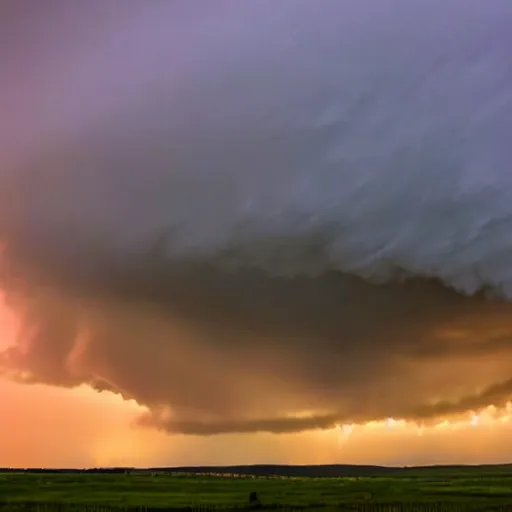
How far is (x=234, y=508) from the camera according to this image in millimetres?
97688

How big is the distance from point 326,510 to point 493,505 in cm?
2457

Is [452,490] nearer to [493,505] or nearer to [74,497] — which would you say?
[493,505]

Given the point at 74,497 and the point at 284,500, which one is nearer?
the point at 284,500

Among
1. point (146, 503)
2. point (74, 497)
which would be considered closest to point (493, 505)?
point (146, 503)

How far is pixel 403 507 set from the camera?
97938 millimetres

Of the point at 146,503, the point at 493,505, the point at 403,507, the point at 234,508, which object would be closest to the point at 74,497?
the point at 146,503

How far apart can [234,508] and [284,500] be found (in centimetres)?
1040

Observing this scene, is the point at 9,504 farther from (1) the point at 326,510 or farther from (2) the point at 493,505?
(2) the point at 493,505

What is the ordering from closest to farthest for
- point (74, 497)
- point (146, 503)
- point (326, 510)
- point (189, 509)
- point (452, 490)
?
point (326, 510), point (189, 509), point (146, 503), point (74, 497), point (452, 490)

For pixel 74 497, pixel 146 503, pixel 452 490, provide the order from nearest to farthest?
pixel 146 503
pixel 74 497
pixel 452 490

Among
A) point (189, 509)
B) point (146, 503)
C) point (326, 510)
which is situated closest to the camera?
point (326, 510)

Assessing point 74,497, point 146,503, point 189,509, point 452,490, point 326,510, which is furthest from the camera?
point 452,490

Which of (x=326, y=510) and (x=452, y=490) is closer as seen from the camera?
(x=326, y=510)

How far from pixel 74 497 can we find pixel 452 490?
67.9m
